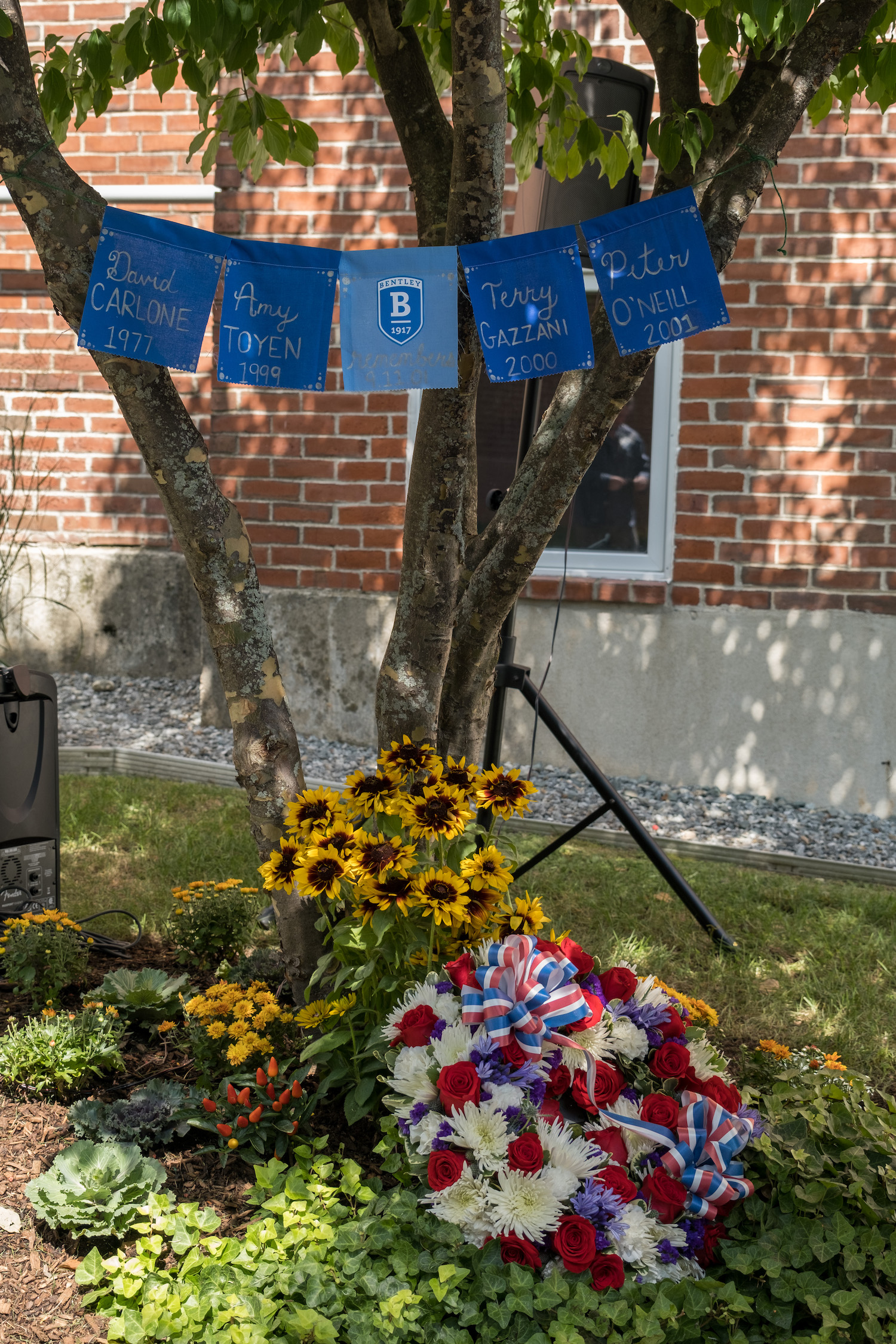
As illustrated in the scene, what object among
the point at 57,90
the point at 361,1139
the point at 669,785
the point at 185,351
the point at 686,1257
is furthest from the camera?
the point at 669,785

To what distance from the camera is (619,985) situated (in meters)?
Answer: 2.00

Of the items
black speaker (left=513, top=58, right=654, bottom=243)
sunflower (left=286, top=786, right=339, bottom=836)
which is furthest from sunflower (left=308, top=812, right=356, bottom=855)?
black speaker (left=513, top=58, right=654, bottom=243)

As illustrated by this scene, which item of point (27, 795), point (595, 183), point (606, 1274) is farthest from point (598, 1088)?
point (595, 183)

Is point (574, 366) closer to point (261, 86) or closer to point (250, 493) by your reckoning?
point (250, 493)

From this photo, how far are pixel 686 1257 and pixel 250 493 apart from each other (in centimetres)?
444

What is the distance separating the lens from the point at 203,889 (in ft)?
9.06

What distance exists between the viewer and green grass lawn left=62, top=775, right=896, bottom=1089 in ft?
9.49

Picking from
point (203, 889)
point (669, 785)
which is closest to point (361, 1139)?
point (203, 889)

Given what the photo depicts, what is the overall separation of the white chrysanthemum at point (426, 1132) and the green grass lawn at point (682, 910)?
3.96 feet

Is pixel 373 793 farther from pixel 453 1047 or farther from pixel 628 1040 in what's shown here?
pixel 628 1040

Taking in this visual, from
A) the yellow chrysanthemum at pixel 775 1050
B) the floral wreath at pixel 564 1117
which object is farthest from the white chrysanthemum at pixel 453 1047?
the yellow chrysanthemum at pixel 775 1050

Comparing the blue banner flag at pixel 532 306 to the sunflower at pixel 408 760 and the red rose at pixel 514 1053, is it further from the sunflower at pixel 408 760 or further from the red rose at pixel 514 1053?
the red rose at pixel 514 1053

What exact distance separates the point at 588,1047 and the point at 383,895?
455 millimetres

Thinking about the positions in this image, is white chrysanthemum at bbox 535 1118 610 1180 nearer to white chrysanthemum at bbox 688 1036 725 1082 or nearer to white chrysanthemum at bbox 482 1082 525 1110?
white chrysanthemum at bbox 482 1082 525 1110
